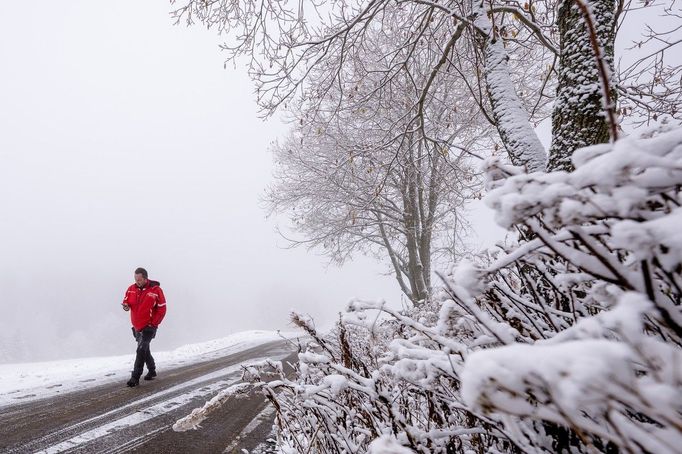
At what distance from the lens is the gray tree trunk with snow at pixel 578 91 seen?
2.78 meters

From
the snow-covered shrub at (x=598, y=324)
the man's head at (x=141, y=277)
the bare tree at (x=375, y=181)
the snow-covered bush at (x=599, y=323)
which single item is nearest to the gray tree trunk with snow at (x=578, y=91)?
the snow-covered shrub at (x=598, y=324)

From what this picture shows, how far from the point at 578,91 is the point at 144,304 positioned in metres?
7.28

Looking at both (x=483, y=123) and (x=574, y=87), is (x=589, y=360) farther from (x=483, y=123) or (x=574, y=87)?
(x=483, y=123)

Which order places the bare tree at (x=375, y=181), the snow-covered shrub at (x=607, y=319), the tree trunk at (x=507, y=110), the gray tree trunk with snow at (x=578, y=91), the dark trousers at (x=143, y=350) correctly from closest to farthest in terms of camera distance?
the snow-covered shrub at (x=607, y=319)
the gray tree trunk with snow at (x=578, y=91)
the tree trunk at (x=507, y=110)
the dark trousers at (x=143, y=350)
the bare tree at (x=375, y=181)

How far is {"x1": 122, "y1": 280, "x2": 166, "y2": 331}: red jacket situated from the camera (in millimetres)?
6840

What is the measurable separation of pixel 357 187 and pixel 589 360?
1094 cm

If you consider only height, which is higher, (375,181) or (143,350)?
(375,181)

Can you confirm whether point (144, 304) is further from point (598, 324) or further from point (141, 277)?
point (598, 324)

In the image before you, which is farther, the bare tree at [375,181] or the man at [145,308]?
the bare tree at [375,181]

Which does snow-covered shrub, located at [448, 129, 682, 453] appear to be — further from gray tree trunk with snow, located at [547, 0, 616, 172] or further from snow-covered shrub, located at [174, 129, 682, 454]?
gray tree trunk with snow, located at [547, 0, 616, 172]

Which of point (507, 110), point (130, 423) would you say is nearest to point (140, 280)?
point (130, 423)

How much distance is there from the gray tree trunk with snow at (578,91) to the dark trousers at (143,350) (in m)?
6.78

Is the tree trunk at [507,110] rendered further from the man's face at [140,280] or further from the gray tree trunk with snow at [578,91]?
the man's face at [140,280]

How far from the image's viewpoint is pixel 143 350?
6527 millimetres
